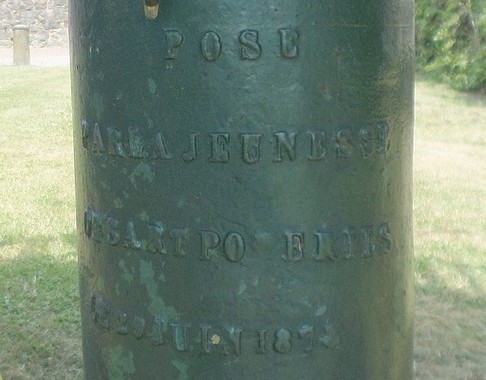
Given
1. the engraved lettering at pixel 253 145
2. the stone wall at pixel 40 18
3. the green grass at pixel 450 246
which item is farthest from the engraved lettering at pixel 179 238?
the stone wall at pixel 40 18

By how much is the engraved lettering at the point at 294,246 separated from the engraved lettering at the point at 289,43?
36 cm

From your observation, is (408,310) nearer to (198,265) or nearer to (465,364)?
(198,265)

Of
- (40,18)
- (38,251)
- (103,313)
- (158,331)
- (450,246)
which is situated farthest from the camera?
(40,18)

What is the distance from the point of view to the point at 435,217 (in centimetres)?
561

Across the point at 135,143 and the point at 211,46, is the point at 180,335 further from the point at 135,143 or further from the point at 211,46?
the point at 211,46

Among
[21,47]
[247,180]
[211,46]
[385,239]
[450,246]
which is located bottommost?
[450,246]

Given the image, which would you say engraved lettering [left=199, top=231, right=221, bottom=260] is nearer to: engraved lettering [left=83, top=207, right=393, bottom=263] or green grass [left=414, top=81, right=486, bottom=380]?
engraved lettering [left=83, top=207, right=393, bottom=263]

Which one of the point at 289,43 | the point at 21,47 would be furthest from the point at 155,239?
the point at 21,47

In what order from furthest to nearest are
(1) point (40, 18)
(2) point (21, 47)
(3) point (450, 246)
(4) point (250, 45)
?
1. (1) point (40, 18)
2. (2) point (21, 47)
3. (3) point (450, 246)
4. (4) point (250, 45)

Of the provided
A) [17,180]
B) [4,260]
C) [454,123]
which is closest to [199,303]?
[4,260]

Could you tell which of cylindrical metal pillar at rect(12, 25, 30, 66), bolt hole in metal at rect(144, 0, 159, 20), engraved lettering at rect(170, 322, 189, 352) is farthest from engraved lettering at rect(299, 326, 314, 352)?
cylindrical metal pillar at rect(12, 25, 30, 66)

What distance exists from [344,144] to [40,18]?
2051 centimetres

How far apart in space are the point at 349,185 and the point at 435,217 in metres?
3.93

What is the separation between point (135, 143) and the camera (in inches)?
71.7
